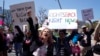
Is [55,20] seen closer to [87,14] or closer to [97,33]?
[87,14]

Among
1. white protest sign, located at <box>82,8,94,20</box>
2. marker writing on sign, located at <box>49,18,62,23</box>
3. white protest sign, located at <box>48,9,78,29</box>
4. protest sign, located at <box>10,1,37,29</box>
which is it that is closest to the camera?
protest sign, located at <box>10,1,37,29</box>

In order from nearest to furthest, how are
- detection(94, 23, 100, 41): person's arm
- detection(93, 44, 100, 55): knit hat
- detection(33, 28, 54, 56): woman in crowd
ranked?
detection(94, 23, 100, 41): person's arm < detection(93, 44, 100, 55): knit hat < detection(33, 28, 54, 56): woman in crowd

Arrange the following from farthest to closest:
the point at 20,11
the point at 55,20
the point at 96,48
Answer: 1. the point at 55,20
2. the point at 20,11
3. the point at 96,48

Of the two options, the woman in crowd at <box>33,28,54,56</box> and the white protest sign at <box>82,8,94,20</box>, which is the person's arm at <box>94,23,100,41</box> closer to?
the woman in crowd at <box>33,28,54,56</box>

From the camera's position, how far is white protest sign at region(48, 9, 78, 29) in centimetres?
1152

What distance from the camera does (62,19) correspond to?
12.3 meters

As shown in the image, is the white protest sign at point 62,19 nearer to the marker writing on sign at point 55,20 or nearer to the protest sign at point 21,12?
the marker writing on sign at point 55,20

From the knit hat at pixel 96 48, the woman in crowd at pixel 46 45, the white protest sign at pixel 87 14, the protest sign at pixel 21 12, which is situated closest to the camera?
the knit hat at pixel 96 48

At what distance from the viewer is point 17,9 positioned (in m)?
11.1

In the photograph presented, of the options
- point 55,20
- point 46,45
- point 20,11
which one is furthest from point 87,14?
point 46,45

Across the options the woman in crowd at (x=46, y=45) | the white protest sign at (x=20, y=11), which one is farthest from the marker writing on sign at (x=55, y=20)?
the woman in crowd at (x=46, y=45)

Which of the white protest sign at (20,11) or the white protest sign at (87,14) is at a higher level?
the white protest sign at (20,11)

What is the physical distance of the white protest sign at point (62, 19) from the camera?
37.8 ft

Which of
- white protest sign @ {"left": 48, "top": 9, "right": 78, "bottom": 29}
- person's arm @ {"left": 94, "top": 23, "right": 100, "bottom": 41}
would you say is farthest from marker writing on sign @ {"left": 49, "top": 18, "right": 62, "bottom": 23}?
person's arm @ {"left": 94, "top": 23, "right": 100, "bottom": 41}
